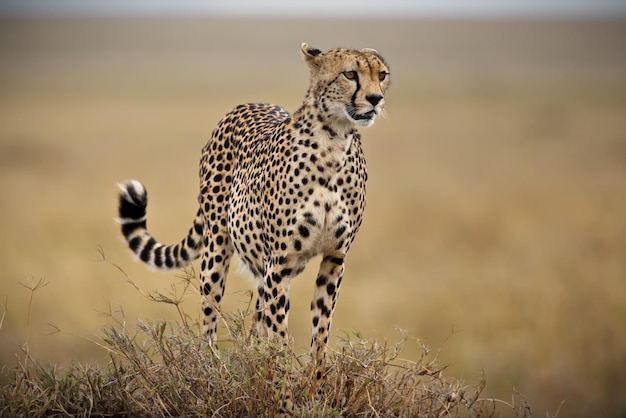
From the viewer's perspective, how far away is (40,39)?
240ft

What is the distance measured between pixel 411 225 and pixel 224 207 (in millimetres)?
10688

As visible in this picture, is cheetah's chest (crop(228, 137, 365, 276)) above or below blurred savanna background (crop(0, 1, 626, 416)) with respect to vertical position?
below

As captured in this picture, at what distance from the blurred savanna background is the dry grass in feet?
0.51

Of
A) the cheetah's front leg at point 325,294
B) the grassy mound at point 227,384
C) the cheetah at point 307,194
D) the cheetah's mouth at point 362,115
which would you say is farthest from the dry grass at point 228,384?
the cheetah's mouth at point 362,115

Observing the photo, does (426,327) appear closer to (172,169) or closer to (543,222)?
(543,222)

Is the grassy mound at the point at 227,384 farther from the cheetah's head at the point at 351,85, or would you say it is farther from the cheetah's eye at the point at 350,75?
the cheetah's eye at the point at 350,75

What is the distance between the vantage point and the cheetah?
12.2ft

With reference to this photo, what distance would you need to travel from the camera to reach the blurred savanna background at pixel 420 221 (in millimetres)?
9734

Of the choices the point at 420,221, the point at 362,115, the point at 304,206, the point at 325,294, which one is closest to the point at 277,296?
the point at 325,294

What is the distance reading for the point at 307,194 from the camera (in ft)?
12.7

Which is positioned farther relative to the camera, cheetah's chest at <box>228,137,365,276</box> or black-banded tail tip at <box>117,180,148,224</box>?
black-banded tail tip at <box>117,180,148,224</box>

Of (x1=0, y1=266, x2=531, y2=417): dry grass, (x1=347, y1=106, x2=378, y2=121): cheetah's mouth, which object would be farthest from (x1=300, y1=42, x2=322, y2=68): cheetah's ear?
(x1=0, y1=266, x2=531, y2=417): dry grass

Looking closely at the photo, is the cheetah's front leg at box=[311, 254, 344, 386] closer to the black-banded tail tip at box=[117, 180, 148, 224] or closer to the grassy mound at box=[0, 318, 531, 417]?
the grassy mound at box=[0, 318, 531, 417]

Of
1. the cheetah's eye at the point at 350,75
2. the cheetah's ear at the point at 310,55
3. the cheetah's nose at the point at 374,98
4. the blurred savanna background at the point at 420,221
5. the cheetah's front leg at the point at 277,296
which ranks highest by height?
the blurred savanna background at the point at 420,221
